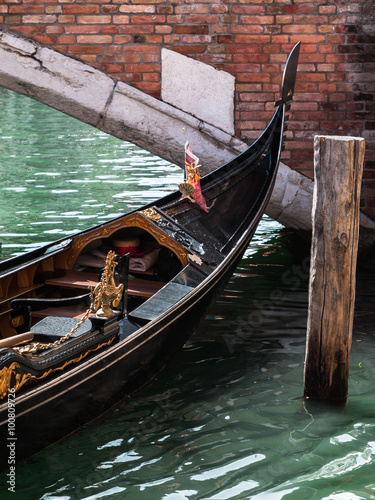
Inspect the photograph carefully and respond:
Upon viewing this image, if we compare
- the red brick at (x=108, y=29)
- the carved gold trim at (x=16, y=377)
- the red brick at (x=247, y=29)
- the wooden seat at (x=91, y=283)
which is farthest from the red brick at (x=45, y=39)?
the carved gold trim at (x=16, y=377)

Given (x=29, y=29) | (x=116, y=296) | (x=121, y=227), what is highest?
(x=29, y=29)

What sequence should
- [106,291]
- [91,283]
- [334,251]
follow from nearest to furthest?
[106,291] → [334,251] → [91,283]

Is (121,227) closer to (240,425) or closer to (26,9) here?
(240,425)

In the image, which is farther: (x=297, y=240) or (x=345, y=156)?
(x=297, y=240)

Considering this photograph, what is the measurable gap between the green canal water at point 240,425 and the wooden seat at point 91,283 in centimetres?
32

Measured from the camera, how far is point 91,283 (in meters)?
3.12

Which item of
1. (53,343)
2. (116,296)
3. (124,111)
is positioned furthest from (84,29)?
(53,343)

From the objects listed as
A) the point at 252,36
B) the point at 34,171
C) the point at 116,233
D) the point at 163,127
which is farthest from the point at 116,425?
the point at 34,171

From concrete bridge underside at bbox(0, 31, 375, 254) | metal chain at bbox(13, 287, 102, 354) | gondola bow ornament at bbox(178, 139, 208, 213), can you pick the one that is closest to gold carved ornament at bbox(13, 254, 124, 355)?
metal chain at bbox(13, 287, 102, 354)

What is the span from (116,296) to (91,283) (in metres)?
0.68

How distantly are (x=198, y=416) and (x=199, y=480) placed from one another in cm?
43

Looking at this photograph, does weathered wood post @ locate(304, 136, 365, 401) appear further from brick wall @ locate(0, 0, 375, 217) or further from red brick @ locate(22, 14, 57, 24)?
red brick @ locate(22, 14, 57, 24)

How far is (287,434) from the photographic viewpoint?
255 centimetres

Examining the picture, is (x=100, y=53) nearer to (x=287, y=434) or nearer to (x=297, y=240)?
(x=297, y=240)
